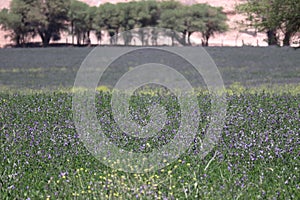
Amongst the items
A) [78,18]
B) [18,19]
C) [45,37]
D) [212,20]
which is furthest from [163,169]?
[212,20]

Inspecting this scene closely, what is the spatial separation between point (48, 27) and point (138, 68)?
61166 mm

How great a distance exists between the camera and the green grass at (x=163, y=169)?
230 inches

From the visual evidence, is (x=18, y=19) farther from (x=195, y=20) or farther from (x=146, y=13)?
(x=195, y=20)

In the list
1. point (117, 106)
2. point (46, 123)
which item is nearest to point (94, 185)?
point (46, 123)

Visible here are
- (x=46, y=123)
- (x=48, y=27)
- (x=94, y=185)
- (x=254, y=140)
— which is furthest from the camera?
(x=48, y=27)

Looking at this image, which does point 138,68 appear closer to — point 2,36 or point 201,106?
point 201,106

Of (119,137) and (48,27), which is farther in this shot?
(48,27)

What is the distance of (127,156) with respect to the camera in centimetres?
712

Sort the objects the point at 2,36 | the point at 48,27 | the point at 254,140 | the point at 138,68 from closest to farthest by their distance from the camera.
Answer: the point at 254,140 → the point at 138,68 → the point at 48,27 → the point at 2,36

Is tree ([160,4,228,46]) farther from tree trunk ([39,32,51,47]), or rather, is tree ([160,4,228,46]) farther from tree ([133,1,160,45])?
tree trunk ([39,32,51,47])

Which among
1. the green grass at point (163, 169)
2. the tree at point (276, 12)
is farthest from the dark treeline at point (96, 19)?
the green grass at point (163, 169)

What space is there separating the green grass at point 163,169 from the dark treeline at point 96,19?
69871 millimetres

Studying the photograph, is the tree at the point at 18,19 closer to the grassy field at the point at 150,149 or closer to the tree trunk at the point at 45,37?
the tree trunk at the point at 45,37

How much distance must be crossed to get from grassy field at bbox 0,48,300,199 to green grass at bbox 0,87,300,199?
0.04 feet
